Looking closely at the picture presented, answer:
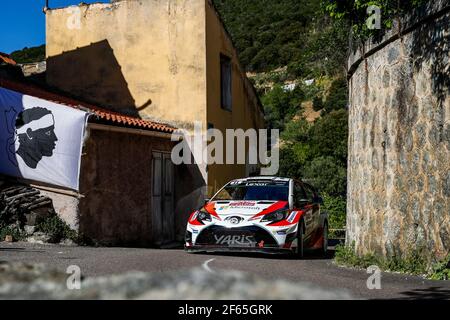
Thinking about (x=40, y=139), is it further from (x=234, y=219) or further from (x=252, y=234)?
(x=252, y=234)

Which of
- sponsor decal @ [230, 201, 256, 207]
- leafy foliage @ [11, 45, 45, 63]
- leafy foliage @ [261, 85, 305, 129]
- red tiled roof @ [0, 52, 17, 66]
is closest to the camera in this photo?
sponsor decal @ [230, 201, 256, 207]

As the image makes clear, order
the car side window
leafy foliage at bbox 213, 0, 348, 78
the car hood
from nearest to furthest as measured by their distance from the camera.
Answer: the car hood
the car side window
leafy foliage at bbox 213, 0, 348, 78

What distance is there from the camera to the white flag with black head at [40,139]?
46.9 ft

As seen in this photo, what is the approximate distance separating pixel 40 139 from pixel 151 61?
576cm

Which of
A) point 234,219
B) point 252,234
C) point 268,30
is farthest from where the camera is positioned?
point 268,30

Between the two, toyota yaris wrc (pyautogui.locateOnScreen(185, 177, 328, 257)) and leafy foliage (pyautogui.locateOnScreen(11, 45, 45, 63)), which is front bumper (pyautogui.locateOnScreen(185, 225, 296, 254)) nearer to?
toyota yaris wrc (pyautogui.locateOnScreen(185, 177, 328, 257))

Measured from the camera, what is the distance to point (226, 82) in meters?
21.0

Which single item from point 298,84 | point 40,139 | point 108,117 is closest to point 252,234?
point 108,117

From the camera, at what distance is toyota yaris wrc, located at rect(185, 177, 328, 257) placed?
453 inches

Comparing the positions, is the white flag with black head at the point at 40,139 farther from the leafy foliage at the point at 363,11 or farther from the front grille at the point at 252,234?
the leafy foliage at the point at 363,11

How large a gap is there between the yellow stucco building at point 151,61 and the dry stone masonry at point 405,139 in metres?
8.05

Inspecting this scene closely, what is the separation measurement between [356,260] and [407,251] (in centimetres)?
109

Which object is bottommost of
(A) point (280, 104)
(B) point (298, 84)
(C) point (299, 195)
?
(C) point (299, 195)

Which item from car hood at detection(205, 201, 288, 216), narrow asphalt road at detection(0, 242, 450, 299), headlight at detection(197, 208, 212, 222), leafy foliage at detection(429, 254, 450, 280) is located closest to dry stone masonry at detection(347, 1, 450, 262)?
leafy foliage at detection(429, 254, 450, 280)
